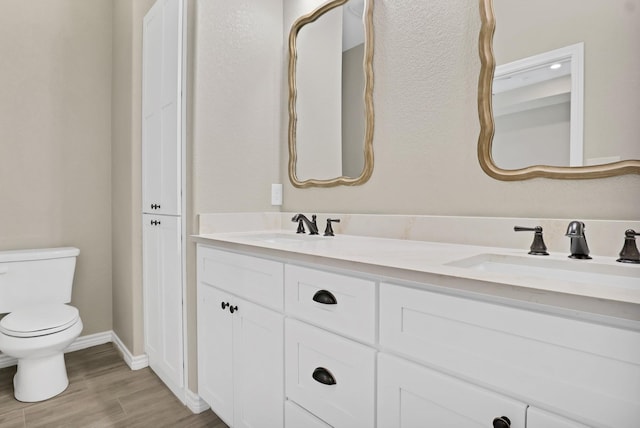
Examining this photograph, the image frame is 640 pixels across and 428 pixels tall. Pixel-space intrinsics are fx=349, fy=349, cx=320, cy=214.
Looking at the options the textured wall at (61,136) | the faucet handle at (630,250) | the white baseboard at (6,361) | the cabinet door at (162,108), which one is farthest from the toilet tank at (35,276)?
the faucet handle at (630,250)

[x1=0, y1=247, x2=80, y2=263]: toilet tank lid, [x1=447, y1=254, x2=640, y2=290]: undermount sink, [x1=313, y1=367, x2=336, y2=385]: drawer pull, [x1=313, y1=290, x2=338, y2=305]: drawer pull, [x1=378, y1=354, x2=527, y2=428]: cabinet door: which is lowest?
[x1=313, y1=367, x2=336, y2=385]: drawer pull

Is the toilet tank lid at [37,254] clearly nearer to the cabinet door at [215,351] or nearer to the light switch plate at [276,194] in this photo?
the cabinet door at [215,351]

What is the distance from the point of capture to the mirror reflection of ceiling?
39.0 inches

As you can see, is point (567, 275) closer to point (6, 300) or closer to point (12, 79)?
point (6, 300)

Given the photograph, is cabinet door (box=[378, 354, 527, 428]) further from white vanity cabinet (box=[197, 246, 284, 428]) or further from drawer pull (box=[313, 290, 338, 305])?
white vanity cabinet (box=[197, 246, 284, 428])

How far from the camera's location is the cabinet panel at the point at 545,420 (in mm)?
624

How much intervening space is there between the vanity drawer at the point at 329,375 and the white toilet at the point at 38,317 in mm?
1405

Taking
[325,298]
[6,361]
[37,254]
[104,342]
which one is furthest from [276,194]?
[6,361]

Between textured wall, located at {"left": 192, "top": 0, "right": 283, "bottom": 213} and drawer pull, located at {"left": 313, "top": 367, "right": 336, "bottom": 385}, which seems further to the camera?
textured wall, located at {"left": 192, "top": 0, "right": 283, "bottom": 213}

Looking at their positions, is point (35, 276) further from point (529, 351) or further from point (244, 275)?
point (529, 351)

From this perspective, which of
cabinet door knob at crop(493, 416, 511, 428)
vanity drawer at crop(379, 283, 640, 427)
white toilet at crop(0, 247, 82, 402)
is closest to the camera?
vanity drawer at crop(379, 283, 640, 427)

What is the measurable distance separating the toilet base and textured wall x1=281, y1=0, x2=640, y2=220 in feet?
6.06

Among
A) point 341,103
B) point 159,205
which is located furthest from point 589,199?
point 159,205

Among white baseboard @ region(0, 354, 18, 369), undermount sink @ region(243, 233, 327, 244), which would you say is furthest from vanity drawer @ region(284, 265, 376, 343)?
white baseboard @ region(0, 354, 18, 369)
